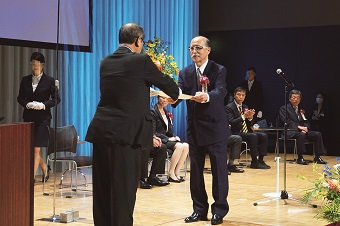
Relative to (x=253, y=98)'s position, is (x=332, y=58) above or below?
above

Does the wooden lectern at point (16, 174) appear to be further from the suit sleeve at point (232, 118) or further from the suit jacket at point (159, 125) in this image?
the suit sleeve at point (232, 118)

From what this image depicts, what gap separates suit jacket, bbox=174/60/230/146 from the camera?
18.4 feet

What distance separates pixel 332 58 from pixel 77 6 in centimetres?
822

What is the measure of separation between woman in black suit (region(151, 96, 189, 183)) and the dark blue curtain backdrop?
0.90 meters

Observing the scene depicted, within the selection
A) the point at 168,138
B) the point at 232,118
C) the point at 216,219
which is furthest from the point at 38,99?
the point at 232,118


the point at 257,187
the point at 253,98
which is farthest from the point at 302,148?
the point at 257,187

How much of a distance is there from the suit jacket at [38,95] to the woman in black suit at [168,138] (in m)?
1.49

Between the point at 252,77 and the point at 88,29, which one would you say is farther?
the point at 252,77

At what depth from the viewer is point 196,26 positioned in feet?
42.5

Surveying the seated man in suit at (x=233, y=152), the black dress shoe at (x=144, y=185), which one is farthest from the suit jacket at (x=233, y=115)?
the black dress shoe at (x=144, y=185)

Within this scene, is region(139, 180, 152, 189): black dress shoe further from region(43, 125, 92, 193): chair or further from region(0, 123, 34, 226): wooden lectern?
region(0, 123, 34, 226): wooden lectern

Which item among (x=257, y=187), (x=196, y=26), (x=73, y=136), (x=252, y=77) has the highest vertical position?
(x=196, y=26)

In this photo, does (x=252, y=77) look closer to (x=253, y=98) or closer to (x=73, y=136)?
(x=253, y=98)

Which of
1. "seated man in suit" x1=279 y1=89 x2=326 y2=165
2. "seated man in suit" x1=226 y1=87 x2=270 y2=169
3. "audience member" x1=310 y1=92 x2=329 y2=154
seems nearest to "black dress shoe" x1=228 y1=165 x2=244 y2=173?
"seated man in suit" x1=226 y1=87 x2=270 y2=169
